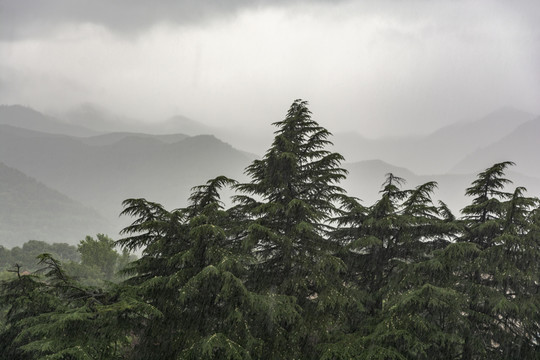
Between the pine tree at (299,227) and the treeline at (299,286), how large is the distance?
0.16ft

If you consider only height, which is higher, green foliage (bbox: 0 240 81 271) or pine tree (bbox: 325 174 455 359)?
pine tree (bbox: 325 174 455 359)

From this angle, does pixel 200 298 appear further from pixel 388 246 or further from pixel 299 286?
pixel 388 246

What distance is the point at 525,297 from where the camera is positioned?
9164mm

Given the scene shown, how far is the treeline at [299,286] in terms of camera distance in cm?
800

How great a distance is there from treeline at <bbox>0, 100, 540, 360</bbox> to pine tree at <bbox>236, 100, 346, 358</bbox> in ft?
0.16

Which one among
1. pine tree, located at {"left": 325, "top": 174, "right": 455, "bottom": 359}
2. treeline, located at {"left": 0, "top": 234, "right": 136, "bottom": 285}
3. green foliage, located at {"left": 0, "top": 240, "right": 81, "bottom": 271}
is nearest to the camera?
pine tree, located at {"left": 325, "top": 174, "right": 455, "bottom": 359}

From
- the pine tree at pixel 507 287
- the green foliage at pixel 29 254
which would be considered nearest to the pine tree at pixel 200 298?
the pine tree at pixel 507 287

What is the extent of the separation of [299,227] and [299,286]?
2.18m

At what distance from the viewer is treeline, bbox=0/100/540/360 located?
8000mm

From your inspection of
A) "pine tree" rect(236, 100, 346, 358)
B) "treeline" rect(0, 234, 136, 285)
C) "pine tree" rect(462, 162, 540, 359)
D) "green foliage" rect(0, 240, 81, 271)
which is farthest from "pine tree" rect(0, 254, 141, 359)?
"green foliage" rect(0, 240, 81, 271)

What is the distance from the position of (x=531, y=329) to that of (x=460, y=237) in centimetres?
317

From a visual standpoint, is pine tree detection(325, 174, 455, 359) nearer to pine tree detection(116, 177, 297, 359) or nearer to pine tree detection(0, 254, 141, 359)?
pine tree detection(116, 177, 297, 359)

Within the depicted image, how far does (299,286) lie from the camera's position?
10133 millimetres

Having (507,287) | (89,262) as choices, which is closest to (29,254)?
(89,262)
